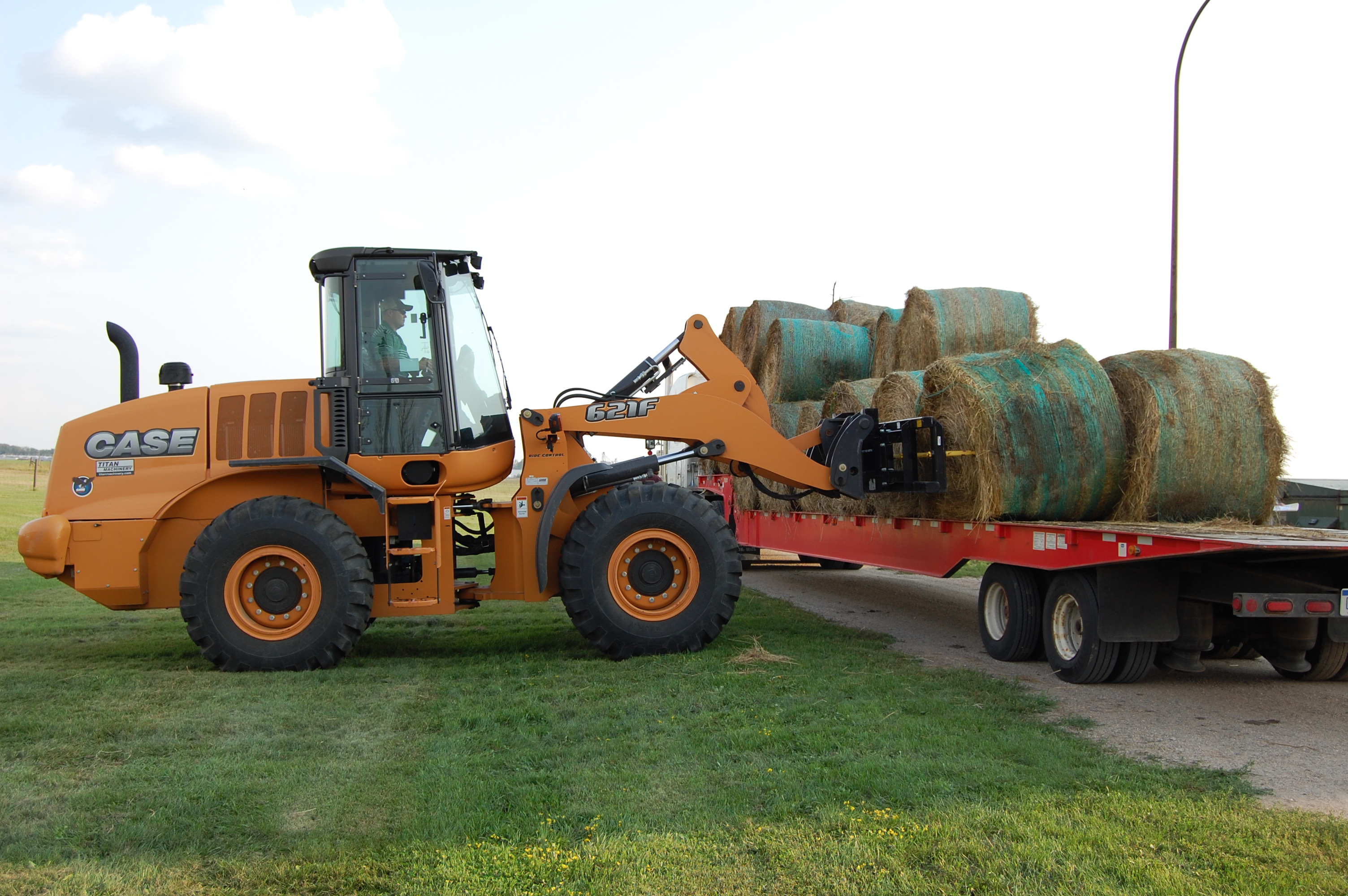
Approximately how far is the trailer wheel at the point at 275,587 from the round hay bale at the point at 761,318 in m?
6.50

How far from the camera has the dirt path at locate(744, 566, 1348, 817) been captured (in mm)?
4625

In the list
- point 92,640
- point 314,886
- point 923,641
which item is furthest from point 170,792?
point 923,641

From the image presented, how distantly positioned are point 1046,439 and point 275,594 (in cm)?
516

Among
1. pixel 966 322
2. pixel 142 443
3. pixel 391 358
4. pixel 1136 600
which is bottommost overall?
pixel 1136 600

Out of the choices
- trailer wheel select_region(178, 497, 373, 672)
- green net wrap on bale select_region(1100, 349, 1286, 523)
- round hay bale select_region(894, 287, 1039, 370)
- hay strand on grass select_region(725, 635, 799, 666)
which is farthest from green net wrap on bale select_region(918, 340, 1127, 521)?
trailer wheel select_region(178, 497, 373, 672)

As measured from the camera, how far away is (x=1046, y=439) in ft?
22.5

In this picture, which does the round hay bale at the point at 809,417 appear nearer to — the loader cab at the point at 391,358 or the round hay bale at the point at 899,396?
the round hay bale at the point at 899,396

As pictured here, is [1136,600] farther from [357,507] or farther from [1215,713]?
[357,507]

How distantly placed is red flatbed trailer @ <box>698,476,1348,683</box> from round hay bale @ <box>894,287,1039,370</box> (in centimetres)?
255

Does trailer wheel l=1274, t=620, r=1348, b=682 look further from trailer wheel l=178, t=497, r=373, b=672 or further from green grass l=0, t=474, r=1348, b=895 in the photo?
trailer wheel l=178, t=497, r=373, b=672

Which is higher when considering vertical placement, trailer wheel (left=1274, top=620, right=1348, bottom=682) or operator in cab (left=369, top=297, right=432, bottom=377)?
operator in cab (left=369, top=297, right=432, bottom=377)

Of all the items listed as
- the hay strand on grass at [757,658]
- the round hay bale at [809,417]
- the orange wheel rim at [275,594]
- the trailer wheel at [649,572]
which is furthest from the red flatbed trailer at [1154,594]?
the orange wheel rim at [275,594]

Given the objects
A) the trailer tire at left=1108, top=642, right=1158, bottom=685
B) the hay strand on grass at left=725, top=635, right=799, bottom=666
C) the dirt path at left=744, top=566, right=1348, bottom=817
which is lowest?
the dirt path at left=744, top=566, right=1348, bottom=817

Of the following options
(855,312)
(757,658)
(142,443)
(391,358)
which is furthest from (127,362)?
(855,312)
